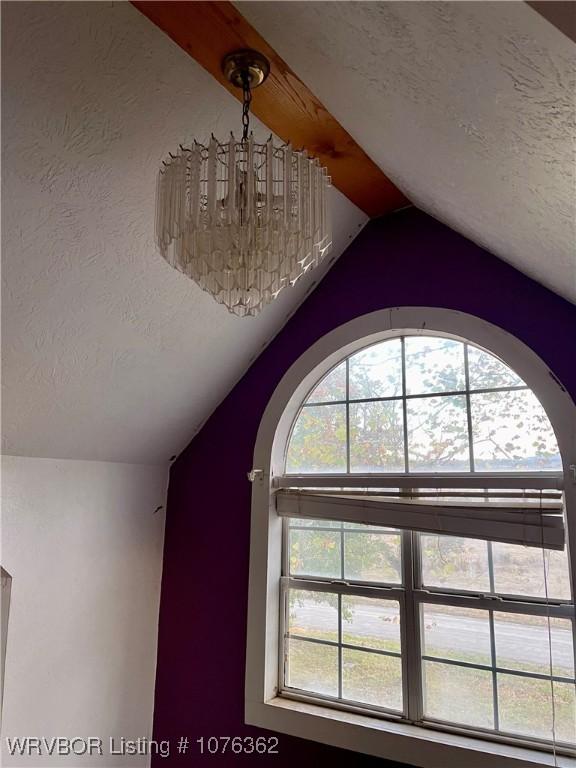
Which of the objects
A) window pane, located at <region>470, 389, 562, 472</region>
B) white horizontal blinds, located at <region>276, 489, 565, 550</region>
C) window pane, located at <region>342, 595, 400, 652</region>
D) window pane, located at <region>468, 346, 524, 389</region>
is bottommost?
window pane, located at <region>342, 595, 400, 652</region>

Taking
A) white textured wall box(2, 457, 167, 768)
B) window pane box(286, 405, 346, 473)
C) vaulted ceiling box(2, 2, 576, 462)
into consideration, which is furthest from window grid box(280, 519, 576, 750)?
vaulted ceiling box(2, 2, 576, 462)

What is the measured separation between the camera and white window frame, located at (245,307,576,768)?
1.82m

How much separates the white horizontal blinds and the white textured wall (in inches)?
29.8

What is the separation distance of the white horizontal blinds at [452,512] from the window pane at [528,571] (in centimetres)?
10

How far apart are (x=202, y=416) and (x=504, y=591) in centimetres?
151

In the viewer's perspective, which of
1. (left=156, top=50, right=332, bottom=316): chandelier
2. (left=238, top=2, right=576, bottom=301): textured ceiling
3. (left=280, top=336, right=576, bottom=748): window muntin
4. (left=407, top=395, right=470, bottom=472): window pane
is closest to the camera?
Result: (left=238, top=2, right=576, bottom=301): textured ceiling

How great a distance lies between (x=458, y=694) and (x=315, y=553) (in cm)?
76

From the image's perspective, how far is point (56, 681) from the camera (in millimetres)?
2156

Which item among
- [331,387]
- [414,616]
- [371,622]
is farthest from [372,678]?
[331,387]

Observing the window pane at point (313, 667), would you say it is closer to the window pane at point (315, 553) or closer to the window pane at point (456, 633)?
the window pane at point (315, 553)

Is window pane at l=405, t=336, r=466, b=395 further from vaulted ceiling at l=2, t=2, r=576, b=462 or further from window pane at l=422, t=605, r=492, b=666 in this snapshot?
window pane at l=422, t=605, r=492, b=666

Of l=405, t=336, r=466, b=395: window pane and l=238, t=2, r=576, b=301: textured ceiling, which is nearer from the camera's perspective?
l=238, t=2, r=576, b=301: textured ceiling

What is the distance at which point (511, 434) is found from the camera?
2.02 metres

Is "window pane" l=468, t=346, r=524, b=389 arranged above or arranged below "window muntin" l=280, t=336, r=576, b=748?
above
